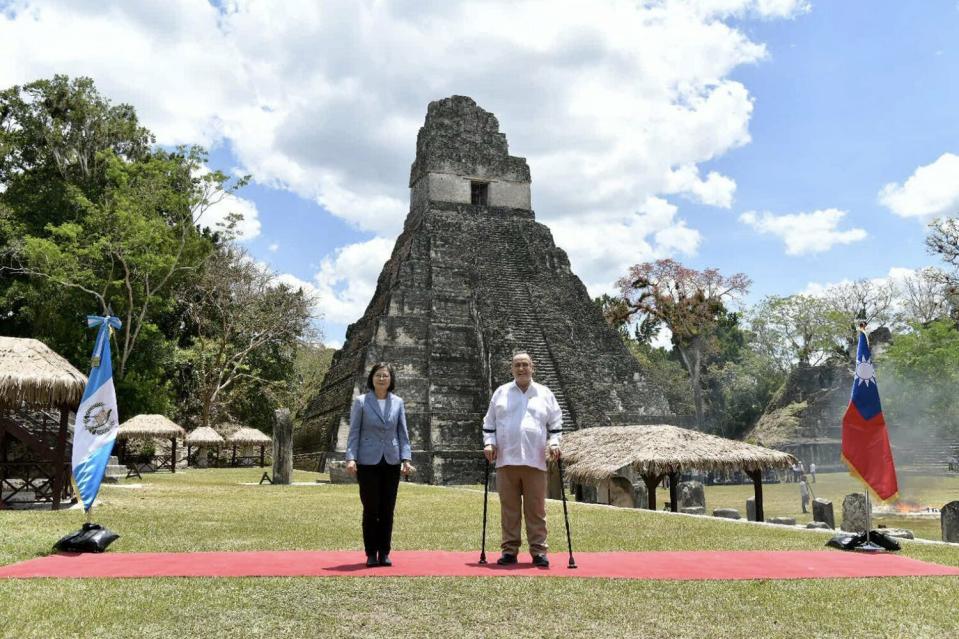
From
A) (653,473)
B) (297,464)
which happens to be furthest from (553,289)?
(653,473)

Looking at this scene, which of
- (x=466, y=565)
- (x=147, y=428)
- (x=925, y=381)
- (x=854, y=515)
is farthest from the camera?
(x=925, y=381)

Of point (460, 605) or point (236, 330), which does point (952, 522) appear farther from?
point (236, 330)

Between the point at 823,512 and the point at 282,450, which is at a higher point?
the point at 282,450

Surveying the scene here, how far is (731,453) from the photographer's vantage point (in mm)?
12328

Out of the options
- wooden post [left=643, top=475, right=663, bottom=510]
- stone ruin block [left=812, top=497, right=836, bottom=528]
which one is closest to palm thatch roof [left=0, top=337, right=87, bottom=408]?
wooden post [left=643, top=475, right=663, bottom=510]

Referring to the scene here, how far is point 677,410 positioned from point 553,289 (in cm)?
1879

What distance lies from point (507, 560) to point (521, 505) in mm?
422

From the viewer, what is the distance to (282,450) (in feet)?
59.6

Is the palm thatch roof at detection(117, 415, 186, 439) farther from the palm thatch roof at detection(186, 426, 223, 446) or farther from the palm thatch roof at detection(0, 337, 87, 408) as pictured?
the palm thatch roof at detection(0, 337, 87, 408)

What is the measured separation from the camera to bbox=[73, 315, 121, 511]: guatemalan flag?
22.2 ft

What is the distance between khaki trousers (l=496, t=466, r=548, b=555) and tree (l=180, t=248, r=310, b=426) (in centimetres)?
2648

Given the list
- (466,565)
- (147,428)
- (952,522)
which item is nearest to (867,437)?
(952,522)

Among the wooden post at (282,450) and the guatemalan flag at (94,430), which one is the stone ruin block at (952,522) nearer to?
the guatemalan flag at (94,430)

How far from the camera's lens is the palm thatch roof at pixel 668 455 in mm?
12039
